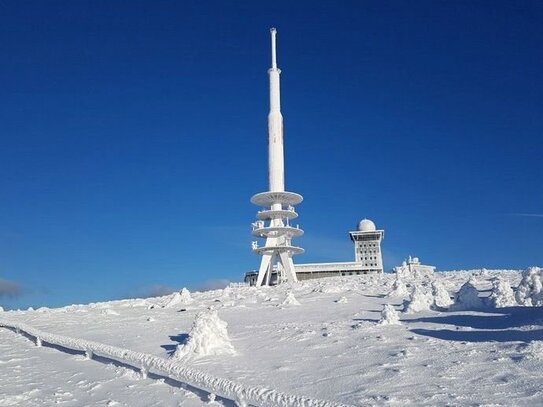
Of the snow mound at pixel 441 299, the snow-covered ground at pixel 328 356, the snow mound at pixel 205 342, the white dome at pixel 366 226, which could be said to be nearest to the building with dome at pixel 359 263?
the white dome at pixel 366 226

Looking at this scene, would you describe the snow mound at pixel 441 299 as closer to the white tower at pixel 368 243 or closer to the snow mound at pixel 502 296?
the snow mound at pixel 502 296

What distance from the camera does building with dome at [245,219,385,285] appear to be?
250ft

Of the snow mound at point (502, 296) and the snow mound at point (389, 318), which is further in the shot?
the snow mound at point (502, 296)

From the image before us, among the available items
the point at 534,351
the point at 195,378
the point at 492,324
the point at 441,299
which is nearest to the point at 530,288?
the point at 441,299

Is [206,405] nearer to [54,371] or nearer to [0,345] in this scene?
[54,371]

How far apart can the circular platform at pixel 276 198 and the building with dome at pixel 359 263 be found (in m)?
17.3

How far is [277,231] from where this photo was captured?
58.8 metres

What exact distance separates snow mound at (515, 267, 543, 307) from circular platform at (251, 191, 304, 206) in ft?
128

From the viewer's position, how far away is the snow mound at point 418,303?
70.4ft

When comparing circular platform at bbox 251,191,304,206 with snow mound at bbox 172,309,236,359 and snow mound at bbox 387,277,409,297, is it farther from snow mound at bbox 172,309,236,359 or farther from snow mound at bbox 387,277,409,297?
snow mound at bbox 172,309,236,359

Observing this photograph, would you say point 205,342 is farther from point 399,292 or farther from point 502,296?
point 399,292

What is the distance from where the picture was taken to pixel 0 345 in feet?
77.6

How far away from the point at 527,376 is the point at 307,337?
810 centimetres

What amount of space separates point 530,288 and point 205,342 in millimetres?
12798
